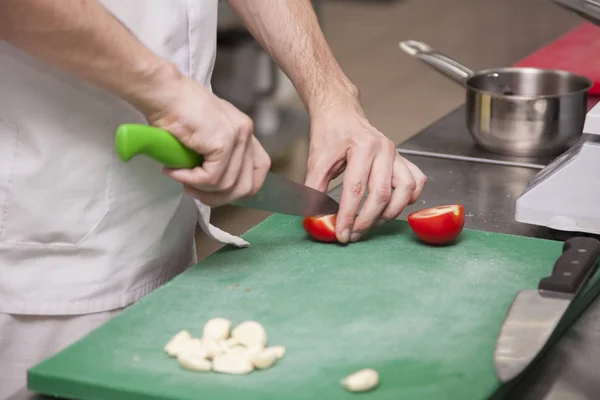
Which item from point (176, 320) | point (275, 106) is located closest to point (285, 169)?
point (275, 106)

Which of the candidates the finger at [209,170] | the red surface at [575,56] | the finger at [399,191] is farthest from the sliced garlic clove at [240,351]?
the red surface at [575,56]

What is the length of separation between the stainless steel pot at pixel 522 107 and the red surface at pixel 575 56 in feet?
0.82

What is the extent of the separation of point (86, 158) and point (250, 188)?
0.84 feet

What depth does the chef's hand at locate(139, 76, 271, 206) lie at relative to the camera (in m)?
1.25

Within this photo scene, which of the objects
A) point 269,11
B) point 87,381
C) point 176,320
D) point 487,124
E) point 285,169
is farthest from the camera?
point 285,169

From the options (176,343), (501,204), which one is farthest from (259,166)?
(501,204)

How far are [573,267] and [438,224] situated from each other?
8.9 inches

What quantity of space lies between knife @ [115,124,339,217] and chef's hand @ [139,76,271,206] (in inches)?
0.6

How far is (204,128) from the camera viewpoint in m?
1.25

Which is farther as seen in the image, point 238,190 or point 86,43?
point 238,190

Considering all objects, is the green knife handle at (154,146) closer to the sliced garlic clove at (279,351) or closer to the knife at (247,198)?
the knife at (247,198)

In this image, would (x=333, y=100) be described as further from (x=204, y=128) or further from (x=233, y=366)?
(x=233, y=366)

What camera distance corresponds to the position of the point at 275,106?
4.66 metres

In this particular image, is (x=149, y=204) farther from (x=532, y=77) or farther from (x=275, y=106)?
(x=275, y=106)
